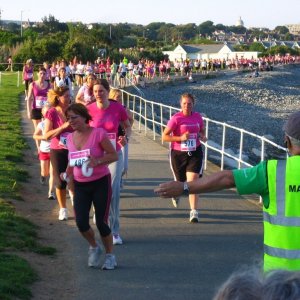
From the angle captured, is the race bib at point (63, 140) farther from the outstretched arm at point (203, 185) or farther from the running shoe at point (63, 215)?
the outstretched arm at point (203, 185)

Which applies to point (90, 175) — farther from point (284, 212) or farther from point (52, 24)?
point (52, 24)

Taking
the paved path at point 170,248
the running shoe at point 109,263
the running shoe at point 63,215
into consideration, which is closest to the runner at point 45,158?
the paved path at point 170,248

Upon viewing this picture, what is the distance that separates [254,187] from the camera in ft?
14.4

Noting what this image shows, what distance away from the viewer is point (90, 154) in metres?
8.09

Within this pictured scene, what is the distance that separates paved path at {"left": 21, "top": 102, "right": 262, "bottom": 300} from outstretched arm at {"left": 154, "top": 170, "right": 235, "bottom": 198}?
127 cm

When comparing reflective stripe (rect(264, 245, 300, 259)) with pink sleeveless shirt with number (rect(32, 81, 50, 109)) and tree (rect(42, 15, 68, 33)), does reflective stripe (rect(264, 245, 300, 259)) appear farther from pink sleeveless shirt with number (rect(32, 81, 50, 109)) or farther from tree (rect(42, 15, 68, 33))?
tree (rect(42, 15, 68, 33))

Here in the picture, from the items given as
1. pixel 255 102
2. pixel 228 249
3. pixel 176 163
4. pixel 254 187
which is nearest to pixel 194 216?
pixel 176 163

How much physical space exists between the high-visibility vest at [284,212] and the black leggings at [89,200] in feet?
12.2

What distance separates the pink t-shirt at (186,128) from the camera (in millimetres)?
10836

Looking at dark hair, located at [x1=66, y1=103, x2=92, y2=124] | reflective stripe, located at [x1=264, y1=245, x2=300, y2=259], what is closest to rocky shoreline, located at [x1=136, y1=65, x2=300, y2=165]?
dark hair, located at [x1=66, y1=103, x2=92, y2=124]

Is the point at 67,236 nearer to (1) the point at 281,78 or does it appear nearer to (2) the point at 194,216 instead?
(2) the point at 194,216

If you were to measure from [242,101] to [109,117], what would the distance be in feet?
181

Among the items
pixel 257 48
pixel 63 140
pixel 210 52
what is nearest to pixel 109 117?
pixel 63 140

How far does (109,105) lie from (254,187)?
17.3 ft
